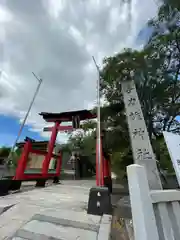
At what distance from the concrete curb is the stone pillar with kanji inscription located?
71cm

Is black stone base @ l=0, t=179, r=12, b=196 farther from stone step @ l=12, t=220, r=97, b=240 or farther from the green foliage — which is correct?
the green foliage

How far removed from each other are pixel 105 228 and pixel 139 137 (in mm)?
1445

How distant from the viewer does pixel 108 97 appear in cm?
492

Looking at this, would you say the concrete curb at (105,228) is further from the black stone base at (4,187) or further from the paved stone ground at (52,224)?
the black stone base at (4,187)

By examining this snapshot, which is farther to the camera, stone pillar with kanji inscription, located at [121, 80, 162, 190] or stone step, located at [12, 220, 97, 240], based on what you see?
stone pillar with kanji inscription, located at [121, 80, 162, 190]

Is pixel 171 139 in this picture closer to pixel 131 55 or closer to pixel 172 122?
pixel 131 55

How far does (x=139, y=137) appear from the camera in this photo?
262 centimetres

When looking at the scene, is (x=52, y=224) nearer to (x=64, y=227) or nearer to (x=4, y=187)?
(x=64, y=227)

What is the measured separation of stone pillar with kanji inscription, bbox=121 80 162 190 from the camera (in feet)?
7.18

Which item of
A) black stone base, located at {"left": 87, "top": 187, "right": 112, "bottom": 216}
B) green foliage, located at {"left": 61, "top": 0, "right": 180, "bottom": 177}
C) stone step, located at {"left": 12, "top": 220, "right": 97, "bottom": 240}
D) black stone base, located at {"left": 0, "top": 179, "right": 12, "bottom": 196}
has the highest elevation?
green foliage, located at {"left": 61, "top": 0, "right": 180, "bottom": 177}

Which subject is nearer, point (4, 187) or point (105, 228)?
point (105, 228)

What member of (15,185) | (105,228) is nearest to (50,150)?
(15,185)

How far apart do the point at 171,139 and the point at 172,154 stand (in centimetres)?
14

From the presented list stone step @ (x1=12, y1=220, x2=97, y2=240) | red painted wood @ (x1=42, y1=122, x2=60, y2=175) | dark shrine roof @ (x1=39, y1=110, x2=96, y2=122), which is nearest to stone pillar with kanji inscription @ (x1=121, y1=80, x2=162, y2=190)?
stone step @ (x1=12, y1=220, x2=97, y2=240)
